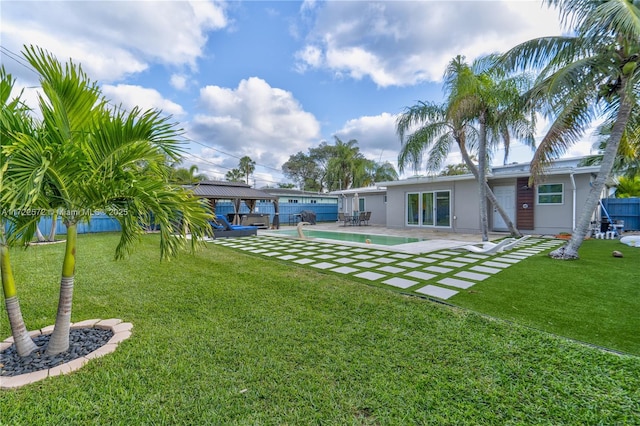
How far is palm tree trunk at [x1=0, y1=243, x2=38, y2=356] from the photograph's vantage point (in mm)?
2099

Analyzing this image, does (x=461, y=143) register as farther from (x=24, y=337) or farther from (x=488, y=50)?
(x=24, y=337)

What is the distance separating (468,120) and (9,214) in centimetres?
1048

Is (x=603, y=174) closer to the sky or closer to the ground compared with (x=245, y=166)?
closer to the ground

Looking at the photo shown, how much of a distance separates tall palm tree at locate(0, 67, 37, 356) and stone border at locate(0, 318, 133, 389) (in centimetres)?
34

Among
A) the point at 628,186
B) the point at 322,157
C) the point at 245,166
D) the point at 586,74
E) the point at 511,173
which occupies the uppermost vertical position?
the point at 322,157

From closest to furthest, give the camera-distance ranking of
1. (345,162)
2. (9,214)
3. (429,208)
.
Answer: (9,214) → (429,208) → (345,162)

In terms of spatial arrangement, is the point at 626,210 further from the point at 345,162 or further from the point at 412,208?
the point at 345,162

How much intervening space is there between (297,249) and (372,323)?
5.23 m

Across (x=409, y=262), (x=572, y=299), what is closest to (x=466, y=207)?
(x=409, y=262)

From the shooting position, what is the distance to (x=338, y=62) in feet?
42.9

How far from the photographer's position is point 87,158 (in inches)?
85.4

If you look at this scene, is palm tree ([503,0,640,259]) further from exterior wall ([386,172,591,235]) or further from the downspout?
exterior wall ([386,172,591,235])

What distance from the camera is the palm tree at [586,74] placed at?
Result: 523 centimetres

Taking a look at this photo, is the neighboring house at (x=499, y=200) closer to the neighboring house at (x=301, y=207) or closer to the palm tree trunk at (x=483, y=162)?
the palm tree trunk at (x=483, y=162)
